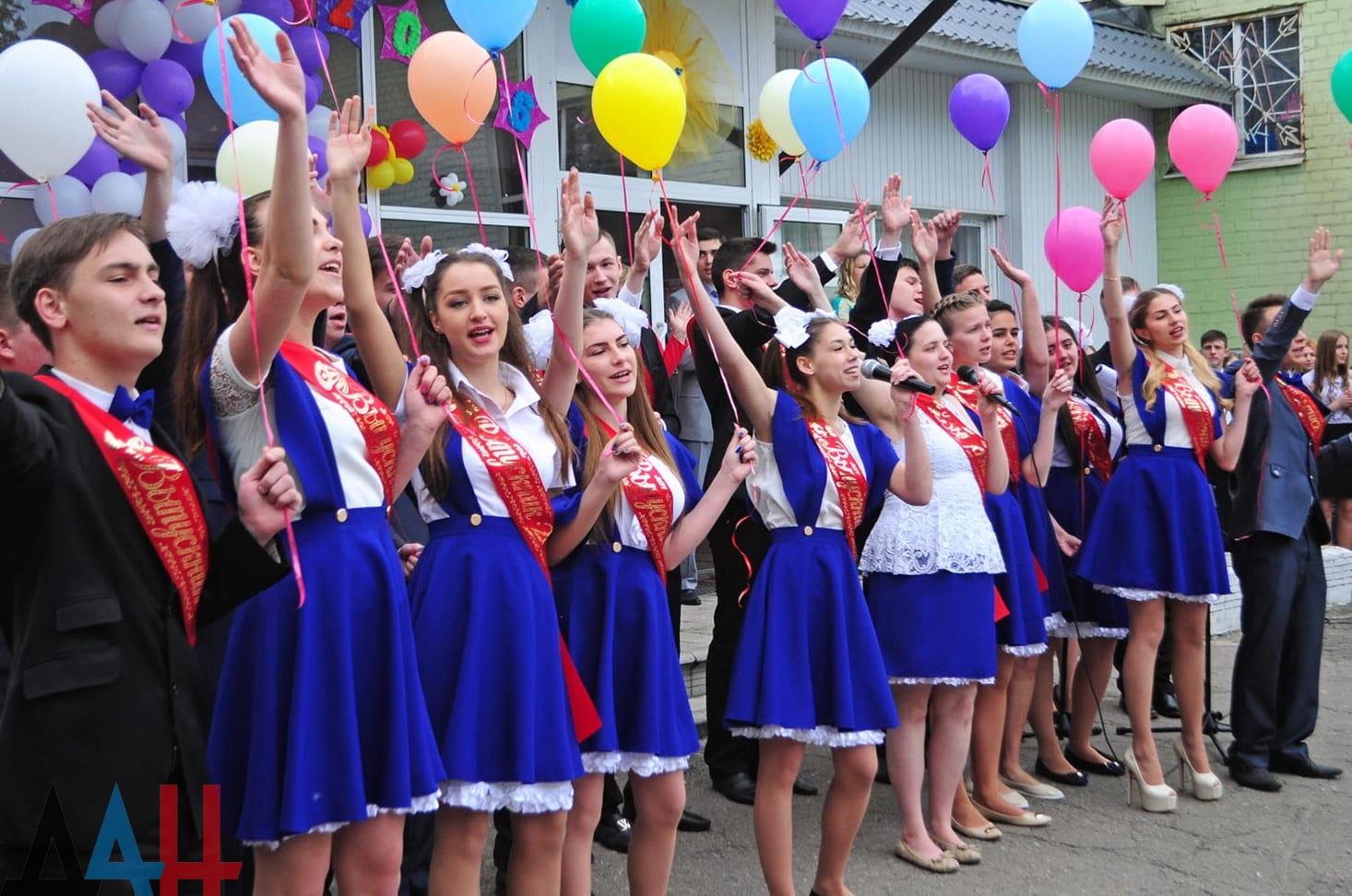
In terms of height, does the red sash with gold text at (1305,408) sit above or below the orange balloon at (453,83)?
below

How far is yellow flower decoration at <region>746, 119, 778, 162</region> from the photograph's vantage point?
9117mm

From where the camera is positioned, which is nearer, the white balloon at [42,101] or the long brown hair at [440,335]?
the long brown hair at [440,335]

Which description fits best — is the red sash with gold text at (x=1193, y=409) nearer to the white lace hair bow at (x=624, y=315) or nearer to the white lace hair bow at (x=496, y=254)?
the white lace hair bow at (x=624, y=315)

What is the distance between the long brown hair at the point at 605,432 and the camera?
3.66m

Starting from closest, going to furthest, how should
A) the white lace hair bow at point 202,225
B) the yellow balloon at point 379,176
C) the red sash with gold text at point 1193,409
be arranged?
1. the white lace hair bow at point 202,225
2. the red sash with gold text at point 1193,409
3. the yellow balloon at point 379,176

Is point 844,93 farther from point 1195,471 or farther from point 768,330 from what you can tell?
point 1195,471

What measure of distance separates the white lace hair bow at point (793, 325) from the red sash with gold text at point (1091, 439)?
1.78m

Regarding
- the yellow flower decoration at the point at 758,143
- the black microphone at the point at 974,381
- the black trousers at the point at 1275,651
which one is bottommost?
the black trousers at the point at 1275,651

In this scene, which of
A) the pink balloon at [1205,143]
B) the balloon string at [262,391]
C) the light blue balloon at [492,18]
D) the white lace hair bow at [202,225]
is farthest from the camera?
the pink balloon at [1205,143]

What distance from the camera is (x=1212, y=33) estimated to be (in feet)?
44.8

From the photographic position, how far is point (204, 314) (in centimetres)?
287

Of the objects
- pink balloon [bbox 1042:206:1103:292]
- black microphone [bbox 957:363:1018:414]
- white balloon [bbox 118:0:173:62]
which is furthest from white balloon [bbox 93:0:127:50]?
pink balloon [bbox 1042:206:1103:292]

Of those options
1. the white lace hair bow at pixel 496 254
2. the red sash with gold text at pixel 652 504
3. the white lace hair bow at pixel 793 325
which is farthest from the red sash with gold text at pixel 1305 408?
the white lace hair bow at pixel 496 254

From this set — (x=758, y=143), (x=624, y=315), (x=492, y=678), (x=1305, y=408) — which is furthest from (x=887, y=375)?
(x=758, y=143)
